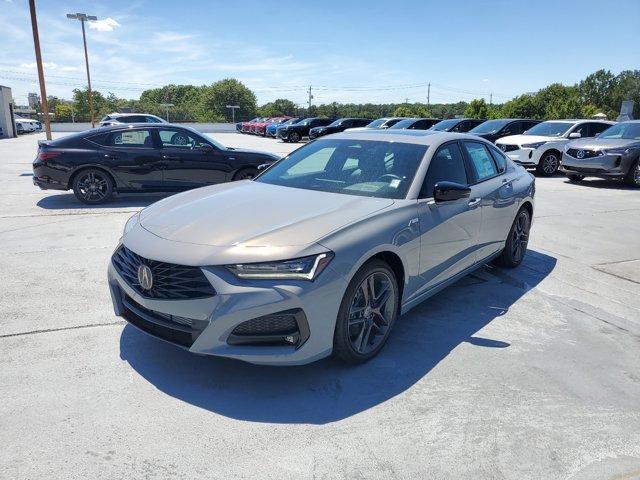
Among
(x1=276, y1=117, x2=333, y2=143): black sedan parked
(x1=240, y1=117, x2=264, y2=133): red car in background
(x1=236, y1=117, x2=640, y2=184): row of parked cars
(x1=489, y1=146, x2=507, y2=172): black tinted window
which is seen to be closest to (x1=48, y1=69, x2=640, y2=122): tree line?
(x1=240, y1=117, x2=264, y2=133): red car in background

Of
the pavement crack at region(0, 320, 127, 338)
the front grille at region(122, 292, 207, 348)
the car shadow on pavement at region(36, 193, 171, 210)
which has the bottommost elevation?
the pavement crack at region(0, 320, 127, 338)

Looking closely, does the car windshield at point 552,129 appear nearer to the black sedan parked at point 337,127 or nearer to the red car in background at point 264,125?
the black sedan parked at point 337,127

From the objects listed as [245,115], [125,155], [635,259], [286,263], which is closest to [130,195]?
[125,155]

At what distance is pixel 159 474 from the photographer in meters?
2.30

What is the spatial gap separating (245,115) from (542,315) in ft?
323

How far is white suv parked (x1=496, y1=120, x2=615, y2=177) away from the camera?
47.9 ft

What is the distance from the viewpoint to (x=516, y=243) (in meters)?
5.57

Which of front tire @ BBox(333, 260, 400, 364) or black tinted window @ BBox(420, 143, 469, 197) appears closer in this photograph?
front tire @ BBox(333, 260, 400, 364)

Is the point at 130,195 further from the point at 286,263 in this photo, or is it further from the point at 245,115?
the point at 245,115

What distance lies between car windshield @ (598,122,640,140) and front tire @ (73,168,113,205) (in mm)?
12578

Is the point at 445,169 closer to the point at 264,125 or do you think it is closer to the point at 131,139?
the point at 131,139

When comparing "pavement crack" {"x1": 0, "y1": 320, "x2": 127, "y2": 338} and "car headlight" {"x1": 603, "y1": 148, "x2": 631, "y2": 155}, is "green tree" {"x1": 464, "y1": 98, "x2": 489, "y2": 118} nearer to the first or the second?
"car headlight" {"x1": 603, "y1": 148, "x2": 631, "y2": 155}

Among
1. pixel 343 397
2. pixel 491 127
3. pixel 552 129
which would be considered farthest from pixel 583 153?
pixel 343 397

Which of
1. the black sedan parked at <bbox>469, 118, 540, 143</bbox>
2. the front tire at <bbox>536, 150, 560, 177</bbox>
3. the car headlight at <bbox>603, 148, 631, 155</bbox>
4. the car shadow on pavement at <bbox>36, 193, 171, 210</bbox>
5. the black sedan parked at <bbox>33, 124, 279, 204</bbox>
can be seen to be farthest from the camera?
the black sedan parked at <bbox>469, 118, 540, 143</bbox>
